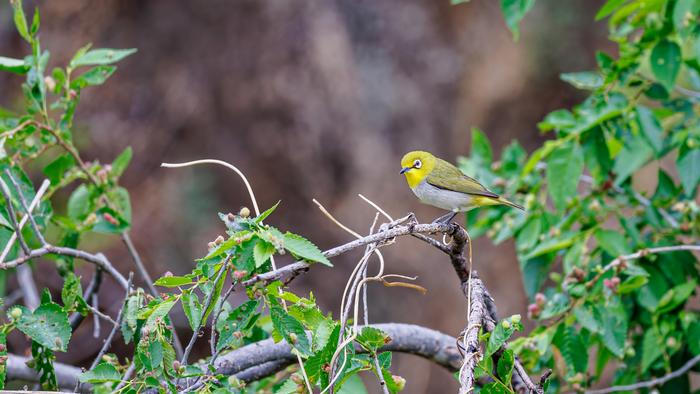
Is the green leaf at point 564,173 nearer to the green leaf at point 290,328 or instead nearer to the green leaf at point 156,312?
the green leaf at point 290,328

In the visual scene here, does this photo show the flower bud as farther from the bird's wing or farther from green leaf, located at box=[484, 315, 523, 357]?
the bird's wing

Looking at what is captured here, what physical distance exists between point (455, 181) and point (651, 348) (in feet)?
3.99

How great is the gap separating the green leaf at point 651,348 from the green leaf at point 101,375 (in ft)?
6.87

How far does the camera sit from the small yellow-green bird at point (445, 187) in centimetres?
354

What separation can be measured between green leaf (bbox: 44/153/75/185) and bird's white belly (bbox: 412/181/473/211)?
169cm

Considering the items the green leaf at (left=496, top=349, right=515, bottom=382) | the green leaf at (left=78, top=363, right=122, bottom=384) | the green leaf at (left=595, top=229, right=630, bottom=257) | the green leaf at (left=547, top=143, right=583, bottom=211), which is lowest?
the green leaf at (left=78, top=363, right=122, bottom=384)

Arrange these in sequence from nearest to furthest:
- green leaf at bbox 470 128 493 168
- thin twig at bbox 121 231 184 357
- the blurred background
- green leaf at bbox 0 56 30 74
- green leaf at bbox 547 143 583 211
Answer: green leaf at bbox 0 56 30 74, thin twig at bbox 121 231 184 357, green leaf at bbox 547 143 583 211, green leaf at bbox 470 128 493 168, the blurred background

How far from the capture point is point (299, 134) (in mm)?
8297

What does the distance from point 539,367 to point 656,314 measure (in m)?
0.53

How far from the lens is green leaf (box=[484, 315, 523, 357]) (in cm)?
171

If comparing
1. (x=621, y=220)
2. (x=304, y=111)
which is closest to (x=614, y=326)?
(x=621, y=220)

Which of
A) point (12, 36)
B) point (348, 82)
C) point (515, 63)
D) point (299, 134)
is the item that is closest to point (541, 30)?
point (515, 63)

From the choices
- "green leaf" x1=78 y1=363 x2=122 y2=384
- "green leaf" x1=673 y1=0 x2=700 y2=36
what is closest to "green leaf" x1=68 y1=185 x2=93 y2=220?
"green leaf" x1=78 y1=363 x2=122 y2=384

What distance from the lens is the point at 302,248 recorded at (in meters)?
1.54
